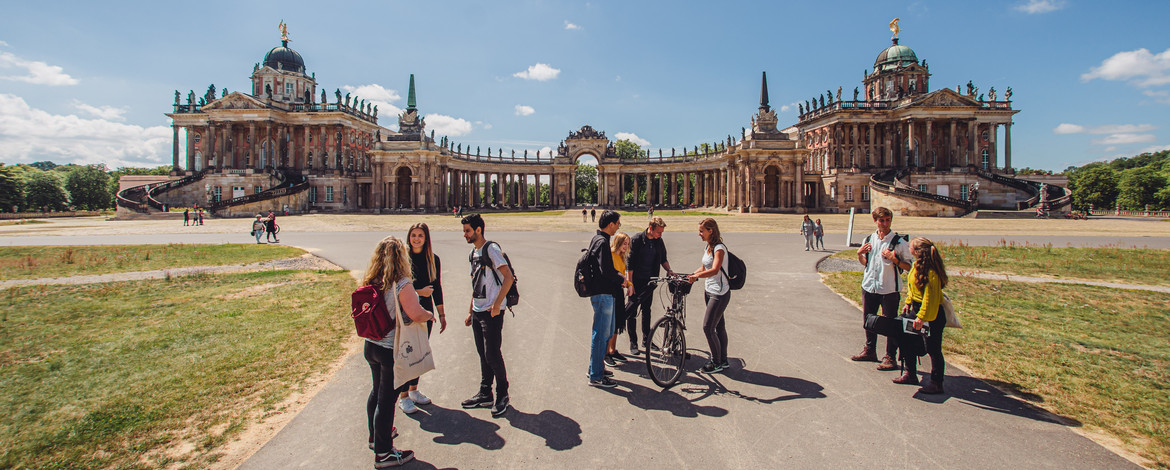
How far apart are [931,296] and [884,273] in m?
1.02

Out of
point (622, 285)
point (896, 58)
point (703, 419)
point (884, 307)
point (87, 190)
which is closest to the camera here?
point (703, 419)

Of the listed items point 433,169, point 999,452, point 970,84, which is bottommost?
point 999,452

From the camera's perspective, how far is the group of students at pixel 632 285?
7211mm

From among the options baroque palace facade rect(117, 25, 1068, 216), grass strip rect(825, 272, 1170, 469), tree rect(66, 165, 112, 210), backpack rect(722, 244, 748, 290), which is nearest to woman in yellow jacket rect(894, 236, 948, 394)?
grass strip rect(825, 272, 1170, 469)

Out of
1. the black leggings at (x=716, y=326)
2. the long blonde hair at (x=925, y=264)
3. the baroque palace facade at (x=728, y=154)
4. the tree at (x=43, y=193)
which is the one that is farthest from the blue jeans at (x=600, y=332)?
the tree at (x=43, y=193)

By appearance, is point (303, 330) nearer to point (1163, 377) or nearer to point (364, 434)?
point (364, 434)

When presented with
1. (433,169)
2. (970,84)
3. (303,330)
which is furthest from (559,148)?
(303,330)

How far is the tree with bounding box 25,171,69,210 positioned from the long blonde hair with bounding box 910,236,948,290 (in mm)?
101480

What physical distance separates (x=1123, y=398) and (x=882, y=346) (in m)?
3.04

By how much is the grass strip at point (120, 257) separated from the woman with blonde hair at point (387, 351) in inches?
688

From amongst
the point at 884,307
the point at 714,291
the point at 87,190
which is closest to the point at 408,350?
the point at 714,291

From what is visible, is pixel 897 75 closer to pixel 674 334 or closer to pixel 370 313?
pixel 674 334

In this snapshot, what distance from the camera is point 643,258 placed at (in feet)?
26.5

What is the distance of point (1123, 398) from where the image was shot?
646 centimetres
